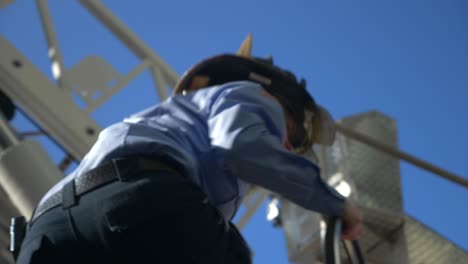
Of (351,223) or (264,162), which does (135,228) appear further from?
(351,223)

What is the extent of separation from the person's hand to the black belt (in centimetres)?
45

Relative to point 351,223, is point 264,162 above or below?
above

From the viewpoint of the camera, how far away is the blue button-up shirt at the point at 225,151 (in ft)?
8.49

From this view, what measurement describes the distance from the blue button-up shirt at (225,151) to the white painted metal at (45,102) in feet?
6.87

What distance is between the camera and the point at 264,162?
2590mm

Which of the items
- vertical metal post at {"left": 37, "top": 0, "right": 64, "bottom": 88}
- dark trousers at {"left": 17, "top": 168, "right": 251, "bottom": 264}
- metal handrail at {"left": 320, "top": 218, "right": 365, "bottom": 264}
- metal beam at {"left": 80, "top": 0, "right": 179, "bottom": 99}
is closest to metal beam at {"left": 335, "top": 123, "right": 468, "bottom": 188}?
metal beam at {"left": 80, "top": 0, "right": 179, "bottom": 99}

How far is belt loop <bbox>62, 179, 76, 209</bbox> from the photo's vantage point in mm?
2508

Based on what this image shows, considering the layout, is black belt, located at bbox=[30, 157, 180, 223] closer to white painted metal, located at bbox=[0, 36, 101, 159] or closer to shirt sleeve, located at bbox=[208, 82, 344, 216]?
shirt sleeve, located at bbox=[208, 82, 344, 216]

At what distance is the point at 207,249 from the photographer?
245 cm


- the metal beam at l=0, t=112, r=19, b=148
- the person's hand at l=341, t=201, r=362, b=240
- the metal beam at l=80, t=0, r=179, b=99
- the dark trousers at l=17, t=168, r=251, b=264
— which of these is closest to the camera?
the dark trousers at l=17, t=168, r=251, b=264

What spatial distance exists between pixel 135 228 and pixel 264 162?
1.20 feet

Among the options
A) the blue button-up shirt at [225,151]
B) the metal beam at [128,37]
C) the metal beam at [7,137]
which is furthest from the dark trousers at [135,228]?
the metal beam at [128,37]

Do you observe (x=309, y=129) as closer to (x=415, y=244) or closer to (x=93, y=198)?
(x=93, y=198)

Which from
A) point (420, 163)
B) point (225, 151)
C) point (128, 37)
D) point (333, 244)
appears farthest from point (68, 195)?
point (128, 37)
